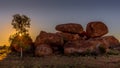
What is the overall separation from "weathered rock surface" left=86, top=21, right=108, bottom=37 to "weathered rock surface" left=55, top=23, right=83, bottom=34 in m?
1.54

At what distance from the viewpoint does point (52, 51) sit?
51.5 meters

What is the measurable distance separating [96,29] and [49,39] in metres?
8.85

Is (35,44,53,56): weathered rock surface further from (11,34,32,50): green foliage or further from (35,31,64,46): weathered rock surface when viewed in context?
(35,31,64,46): weathered rock surface

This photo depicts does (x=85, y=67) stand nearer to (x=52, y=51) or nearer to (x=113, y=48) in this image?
(x=52, y=51)

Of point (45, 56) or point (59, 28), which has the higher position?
point (59, 28)

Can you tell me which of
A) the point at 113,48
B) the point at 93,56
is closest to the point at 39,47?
the point at 93,56

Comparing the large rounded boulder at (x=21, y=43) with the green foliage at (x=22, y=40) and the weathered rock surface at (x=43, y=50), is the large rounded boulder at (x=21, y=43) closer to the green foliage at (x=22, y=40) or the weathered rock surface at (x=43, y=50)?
the green foliage at (x=22, y=40)

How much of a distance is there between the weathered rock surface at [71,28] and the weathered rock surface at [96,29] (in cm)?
154

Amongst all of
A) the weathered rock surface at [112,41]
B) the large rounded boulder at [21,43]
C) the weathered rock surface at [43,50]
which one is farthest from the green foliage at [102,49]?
the large rounded boulder at [21,43]

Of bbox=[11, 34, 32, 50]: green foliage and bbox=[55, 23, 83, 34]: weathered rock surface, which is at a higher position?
bbox=[55, 23, 83, 34]: weathered rock surface

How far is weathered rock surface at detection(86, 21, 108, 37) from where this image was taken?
191 ft

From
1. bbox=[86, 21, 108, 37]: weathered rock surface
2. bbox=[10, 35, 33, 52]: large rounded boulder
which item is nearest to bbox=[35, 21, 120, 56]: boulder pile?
bbox=[86, 21, 108, 37]: weathered rock surface

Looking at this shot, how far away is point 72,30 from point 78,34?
132 centimetres

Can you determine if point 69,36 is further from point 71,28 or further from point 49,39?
point 49,39
